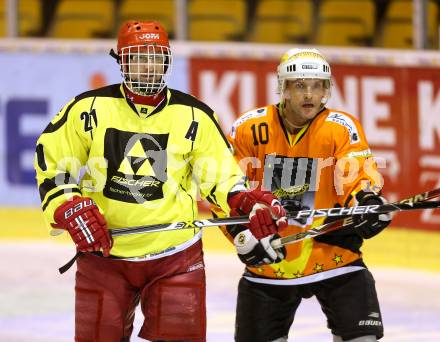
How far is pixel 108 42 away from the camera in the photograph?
10625 mm

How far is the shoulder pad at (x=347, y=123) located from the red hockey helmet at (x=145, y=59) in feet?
2.48

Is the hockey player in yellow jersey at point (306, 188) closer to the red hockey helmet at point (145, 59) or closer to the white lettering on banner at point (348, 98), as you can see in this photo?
the red hockey helmet at point (145, 59)

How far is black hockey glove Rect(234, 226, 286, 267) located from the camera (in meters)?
5.37

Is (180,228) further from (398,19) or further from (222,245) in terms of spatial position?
(398,19)

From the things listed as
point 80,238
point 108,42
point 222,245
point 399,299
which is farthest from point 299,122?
point 108,42

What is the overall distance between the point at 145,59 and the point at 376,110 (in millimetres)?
4456

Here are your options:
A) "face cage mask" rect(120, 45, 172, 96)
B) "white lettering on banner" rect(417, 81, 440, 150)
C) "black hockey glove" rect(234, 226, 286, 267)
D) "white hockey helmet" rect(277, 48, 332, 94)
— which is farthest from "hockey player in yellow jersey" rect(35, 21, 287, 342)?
"white lettering on banner" rect(417, 81, 440, 150)

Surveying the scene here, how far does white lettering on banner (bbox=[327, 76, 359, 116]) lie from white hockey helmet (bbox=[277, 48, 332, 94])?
3933 mm

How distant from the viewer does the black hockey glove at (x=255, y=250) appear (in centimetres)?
537

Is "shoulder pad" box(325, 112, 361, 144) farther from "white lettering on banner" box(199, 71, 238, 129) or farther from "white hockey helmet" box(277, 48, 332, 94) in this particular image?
"white lettering on banner" box(199, 71, 238, 129)

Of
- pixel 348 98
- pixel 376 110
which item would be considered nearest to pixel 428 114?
pixel 376 110

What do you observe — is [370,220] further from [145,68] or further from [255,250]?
[145,68]

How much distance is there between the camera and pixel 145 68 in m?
5.22

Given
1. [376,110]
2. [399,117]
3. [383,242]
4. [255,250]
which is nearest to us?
[255,250]
